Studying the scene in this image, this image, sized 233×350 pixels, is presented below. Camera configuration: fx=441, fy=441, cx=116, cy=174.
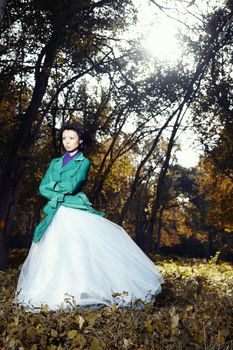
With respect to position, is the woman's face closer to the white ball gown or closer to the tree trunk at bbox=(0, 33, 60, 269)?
the white ball gown

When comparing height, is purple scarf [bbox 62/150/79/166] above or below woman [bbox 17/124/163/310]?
above

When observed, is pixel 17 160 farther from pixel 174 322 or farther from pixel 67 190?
pixel 174 322

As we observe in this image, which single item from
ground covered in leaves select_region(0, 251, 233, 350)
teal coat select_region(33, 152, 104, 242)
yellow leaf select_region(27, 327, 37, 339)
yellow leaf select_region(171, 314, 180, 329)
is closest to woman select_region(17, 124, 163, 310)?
teal coat select_region(33, 152, 104, 242)

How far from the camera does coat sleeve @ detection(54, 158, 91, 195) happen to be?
234 inches

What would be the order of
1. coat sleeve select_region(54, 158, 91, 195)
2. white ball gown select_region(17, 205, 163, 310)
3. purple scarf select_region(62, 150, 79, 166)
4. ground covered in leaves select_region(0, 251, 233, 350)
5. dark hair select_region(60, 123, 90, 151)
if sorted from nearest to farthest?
ground covered in leaves select_region(0, 251, 233, 350) < white ball gown select_region(17, 205, 163, 310) < coat sleeve select_region(54, 158, 91, 195) < dark hair select_region(60, 123, 90, 151) < purple scarf select_region(62, 150, 79, 166)

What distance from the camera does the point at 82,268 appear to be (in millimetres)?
5492

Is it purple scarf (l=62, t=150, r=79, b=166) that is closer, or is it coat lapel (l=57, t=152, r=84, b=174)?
coat lapel (l=57, t=152, r=84, b=174)

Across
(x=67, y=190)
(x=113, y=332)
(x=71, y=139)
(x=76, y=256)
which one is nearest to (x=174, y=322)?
(x=113, y=332)

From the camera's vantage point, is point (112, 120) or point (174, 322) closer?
point (174, 322)

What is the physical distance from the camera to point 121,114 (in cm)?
2052

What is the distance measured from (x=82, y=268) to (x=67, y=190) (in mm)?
1087

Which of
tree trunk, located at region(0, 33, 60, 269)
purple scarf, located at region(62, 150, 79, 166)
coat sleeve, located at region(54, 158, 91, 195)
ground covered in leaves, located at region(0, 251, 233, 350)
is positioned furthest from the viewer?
tree trunk, located at region(0, 33, 60, 269)

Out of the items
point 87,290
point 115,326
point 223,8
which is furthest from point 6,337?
point 223,8

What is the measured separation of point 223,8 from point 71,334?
16.9 m
